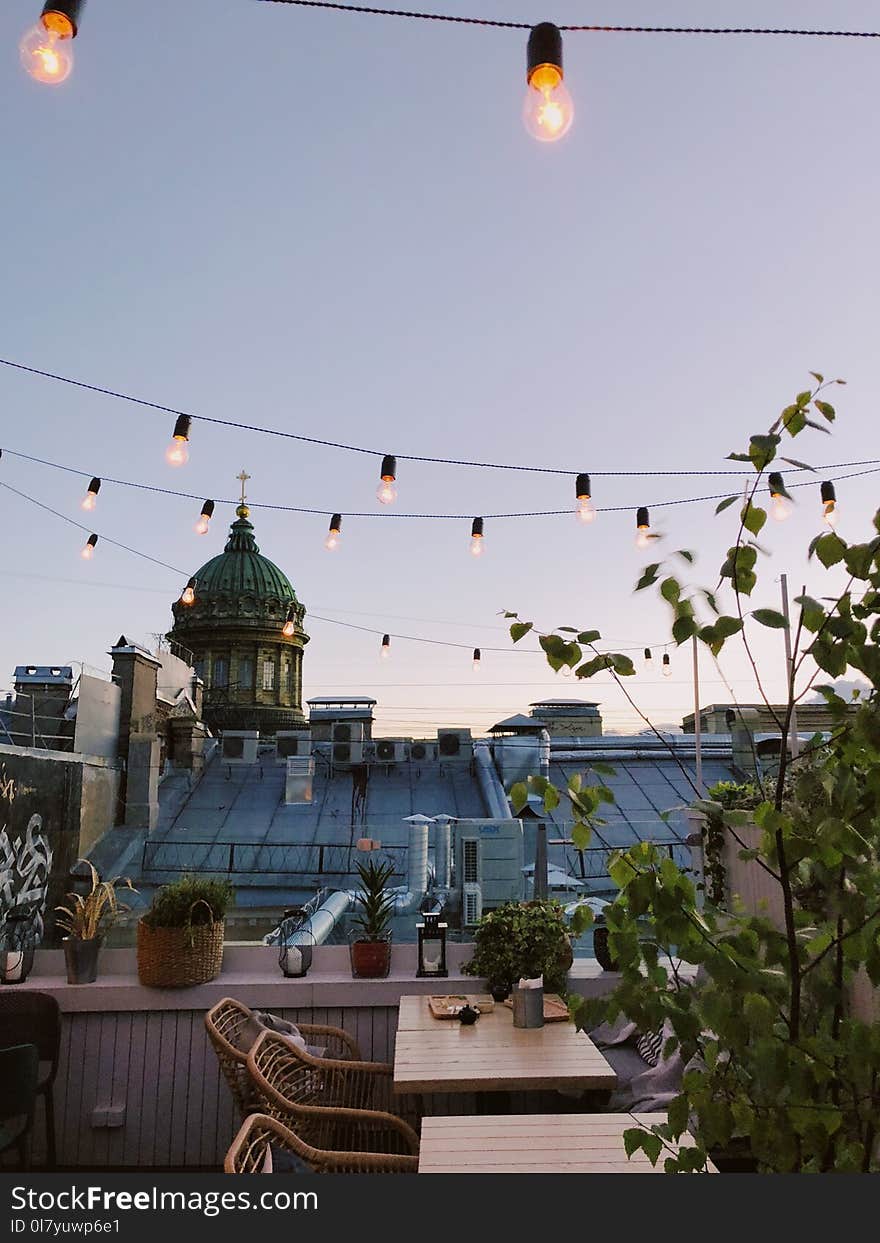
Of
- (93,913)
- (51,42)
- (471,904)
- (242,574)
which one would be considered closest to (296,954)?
(93,913)

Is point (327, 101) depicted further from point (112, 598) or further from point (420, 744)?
point (112, 598)

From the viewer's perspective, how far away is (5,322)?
692 centimetres

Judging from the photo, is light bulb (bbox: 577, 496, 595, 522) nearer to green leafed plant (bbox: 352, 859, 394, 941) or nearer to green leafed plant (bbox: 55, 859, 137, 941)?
green leafed plant (bbox: 352, 859, 394, 941)

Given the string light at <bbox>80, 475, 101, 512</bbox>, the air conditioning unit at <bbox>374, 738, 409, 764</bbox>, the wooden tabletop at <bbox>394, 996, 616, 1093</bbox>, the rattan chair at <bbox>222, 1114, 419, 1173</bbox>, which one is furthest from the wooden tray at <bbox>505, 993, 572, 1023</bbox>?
the air conditioning unit at <bbox>374, 738, 409, 764</bbox>

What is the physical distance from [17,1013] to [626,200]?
6461 mm

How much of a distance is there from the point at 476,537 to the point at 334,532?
134cm

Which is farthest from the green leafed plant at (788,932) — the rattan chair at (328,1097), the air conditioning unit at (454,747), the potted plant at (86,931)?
the air conditioning unit at (454,747)

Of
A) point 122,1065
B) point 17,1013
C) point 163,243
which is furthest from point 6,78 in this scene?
point 122,1065

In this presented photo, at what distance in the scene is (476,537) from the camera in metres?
7.89

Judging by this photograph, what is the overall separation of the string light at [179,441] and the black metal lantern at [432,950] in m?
3.61

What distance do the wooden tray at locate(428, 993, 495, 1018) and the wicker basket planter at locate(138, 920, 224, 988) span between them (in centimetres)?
144

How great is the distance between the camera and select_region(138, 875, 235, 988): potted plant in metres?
5.32

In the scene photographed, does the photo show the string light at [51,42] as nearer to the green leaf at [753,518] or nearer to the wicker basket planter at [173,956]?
the green leaf at [753,518]

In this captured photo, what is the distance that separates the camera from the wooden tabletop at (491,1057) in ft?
13.0
